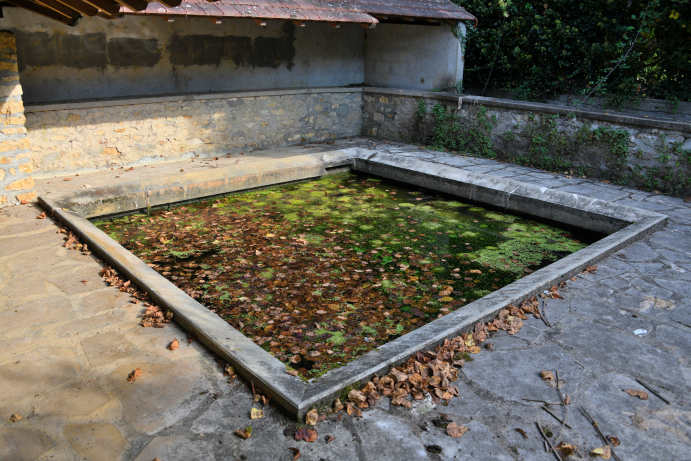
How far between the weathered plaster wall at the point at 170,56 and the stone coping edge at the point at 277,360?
284 centimetres

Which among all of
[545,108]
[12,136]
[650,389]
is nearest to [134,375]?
[650,389]

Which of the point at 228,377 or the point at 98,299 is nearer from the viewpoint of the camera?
the point at 228,377

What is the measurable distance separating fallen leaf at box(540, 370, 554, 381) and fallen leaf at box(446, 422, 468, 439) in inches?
29.6

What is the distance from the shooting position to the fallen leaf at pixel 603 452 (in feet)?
8.51

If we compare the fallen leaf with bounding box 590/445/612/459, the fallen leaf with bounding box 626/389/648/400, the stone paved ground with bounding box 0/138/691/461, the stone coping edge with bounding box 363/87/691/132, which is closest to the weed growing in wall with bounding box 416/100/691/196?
the stone coping edge with bounding box 363/87/691/132

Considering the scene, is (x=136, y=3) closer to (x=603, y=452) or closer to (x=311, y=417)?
(x=311, y=417)

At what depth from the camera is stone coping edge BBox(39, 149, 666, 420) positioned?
2947mm

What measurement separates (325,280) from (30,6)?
187 inches

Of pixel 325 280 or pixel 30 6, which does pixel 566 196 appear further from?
pixel 30 6

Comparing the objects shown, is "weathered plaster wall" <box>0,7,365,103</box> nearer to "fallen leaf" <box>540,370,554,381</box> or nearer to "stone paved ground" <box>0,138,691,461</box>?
"stone paved ground" <box>0,138,691,461</box>

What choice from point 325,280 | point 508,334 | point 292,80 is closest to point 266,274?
point 325,280

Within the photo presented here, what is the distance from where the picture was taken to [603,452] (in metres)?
2.61

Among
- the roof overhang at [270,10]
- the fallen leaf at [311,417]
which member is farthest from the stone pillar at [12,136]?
the fallen leaf at [311,417]

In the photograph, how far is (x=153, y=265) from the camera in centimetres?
538
